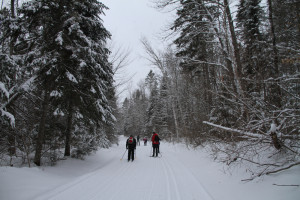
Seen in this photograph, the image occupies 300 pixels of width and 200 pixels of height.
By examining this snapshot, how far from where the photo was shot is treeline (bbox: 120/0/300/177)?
3.75 m

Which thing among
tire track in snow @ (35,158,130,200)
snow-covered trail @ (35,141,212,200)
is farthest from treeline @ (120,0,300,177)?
tire track in snow @ (35,158,130,200)

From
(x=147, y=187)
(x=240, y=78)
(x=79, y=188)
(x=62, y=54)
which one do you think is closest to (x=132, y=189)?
(x=147, y=187)

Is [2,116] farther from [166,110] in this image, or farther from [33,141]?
[166,110]

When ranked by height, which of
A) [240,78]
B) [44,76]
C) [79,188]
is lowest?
[79,188]

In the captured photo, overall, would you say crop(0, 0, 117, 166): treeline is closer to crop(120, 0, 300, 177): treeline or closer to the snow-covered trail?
the snow-covered trail

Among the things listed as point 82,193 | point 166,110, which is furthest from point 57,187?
point 166,110

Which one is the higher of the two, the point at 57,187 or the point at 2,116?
the point at 2,116

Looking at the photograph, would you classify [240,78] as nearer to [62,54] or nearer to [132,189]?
[132,189]

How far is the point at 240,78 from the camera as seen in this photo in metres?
4.48

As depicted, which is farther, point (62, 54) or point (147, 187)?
point (62, 54)

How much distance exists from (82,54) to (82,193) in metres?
5.69

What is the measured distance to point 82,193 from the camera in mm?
4480

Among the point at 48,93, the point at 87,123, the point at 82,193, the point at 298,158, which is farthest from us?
the point at 87,123

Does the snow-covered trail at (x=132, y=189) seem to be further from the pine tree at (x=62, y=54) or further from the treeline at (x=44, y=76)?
the pine tree at (x=62, y=54)
